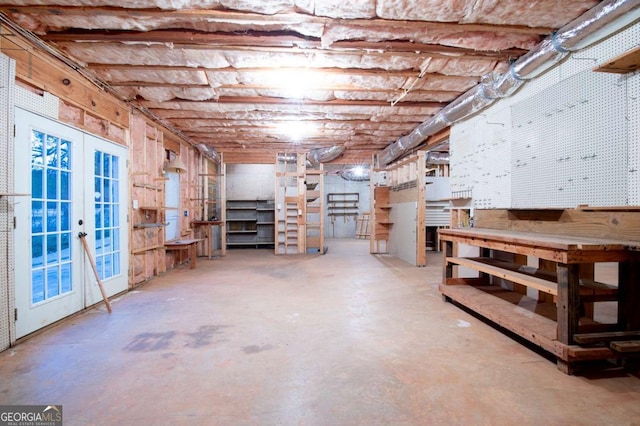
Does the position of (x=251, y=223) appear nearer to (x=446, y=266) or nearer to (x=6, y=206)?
(x=446, y=266)

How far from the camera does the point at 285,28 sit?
110 inches

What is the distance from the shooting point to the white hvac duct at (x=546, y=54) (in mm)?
2148

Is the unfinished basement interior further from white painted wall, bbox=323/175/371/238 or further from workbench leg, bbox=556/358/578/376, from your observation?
white painted wall, bbox=323/175/371/238

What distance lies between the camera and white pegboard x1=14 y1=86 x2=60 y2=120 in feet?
8.55

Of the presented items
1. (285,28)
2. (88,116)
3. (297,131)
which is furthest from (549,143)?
(88,116)

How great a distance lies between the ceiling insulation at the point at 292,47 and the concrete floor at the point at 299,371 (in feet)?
9.12

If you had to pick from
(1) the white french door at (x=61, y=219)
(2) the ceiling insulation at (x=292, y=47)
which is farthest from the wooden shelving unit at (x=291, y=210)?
(1) the white french door at (x=61, y=219)

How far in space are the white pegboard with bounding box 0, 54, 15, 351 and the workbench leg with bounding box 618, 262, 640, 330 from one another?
482 cm

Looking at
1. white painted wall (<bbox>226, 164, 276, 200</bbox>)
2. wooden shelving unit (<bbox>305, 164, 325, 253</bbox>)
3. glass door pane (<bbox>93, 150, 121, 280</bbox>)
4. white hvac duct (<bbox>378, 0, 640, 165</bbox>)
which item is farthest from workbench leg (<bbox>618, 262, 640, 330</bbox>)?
white painted wall (<bbox>226, 164, 276, 200</bbox>)

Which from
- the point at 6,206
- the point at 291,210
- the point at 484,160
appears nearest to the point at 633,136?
the point at 484,160

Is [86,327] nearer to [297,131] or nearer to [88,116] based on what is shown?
[88,116]

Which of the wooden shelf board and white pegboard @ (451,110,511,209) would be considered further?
white pegboard @ (451,110,511,209)

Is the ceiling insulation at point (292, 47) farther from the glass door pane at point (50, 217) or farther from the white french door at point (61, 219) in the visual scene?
the glass door pane at point (50, 217)

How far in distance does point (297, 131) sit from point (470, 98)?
3285 millimetres
